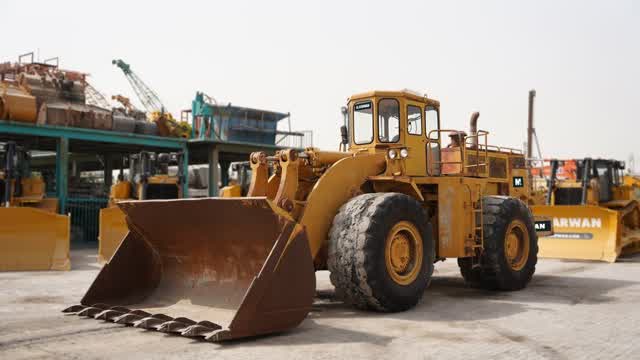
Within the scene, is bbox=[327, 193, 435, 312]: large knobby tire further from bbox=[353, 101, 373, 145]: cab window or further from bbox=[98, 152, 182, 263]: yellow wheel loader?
bbox=[98, 152, 182, 263]: yellow wheel loader

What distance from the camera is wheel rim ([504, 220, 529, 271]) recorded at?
10.5m

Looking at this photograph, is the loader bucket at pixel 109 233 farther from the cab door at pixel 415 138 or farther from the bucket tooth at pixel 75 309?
the cab door at pixel 415 138

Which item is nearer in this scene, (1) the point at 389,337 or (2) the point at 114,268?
(1) the point at 389,337

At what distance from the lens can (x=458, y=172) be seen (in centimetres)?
1082

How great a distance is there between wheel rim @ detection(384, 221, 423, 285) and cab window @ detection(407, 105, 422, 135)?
2.04m

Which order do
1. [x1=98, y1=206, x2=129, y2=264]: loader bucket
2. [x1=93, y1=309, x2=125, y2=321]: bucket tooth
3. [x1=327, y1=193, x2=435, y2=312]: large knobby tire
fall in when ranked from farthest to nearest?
[x1=98, y1=206, x2=129, y2=264]: loader bucket, [x1=327, y1=193, x2=435, y2=312]: large knobby tire, [x1=93, y1=309, x2=125, y2=321]: bucket tooth

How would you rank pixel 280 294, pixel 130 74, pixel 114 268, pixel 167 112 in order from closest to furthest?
pixel 280 294, pixel 114 268, pixel 167 112, pixel 130 74

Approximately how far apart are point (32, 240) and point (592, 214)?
42.4ft

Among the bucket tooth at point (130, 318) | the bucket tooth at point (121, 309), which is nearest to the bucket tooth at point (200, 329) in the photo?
the bucket tooth at point (130, 318)

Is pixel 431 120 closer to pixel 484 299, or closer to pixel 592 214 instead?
pixel 484 299

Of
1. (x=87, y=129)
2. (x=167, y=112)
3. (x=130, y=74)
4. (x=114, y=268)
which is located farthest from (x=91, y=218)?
(x=130, y=74)

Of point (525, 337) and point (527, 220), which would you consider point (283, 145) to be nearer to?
point (527, 220)

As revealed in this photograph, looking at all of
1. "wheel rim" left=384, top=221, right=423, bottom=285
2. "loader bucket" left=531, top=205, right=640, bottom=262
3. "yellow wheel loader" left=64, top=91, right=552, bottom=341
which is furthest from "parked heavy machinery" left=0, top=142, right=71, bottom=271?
"loader bucket" left=531, top=205, right=640, bottom=262

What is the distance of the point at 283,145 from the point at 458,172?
75.3 feet
